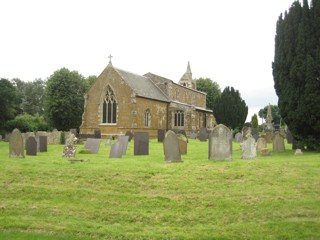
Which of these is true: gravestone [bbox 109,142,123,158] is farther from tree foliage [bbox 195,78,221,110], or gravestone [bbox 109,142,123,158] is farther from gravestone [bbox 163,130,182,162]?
tree foliage [bbox 195,78,221,110]

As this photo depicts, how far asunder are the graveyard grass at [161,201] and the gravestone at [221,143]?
155 centimetres

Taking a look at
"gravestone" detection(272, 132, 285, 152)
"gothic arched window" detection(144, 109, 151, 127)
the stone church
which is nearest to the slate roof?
the stone church

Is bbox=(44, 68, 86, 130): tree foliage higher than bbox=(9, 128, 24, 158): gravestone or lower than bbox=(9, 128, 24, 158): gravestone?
higher

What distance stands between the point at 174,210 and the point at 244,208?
167cm

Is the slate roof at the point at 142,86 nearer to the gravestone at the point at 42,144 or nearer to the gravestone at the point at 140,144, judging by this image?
the gravestone at the point at 42,144

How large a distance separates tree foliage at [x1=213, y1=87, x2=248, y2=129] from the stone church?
7.17 metres

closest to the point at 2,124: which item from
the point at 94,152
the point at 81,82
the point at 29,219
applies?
the point at 81,82

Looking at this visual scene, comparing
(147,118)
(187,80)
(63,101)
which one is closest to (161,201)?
(147,118)

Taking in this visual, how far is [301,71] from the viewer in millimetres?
18156

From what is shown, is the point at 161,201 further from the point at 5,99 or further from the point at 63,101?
the point at 63,101

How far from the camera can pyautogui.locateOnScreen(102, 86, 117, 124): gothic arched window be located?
3897cm

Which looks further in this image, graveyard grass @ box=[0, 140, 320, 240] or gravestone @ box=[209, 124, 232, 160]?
gravestone @ box=[209, 124, 232, 160]

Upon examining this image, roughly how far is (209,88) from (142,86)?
1451 inches

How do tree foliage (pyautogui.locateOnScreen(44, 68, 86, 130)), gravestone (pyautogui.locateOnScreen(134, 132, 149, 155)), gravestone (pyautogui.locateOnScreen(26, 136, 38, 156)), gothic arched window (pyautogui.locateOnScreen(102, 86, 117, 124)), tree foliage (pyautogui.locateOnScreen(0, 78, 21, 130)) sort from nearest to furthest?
gravestone (pyautogui.locateOnScreen(26, 136, 38, 156))
gravestone (pyautogui.locateOnScreen(134, 132, 149, 155))
tree foliage (pyautogui.locateOnScreen(0, 78, 21, 130))
gothic arched window (pyautogui.locateOnScreen(102, 86, 117, 124))
tree foliage (pyautogui.locateOnScreen(44, 68, 86, 130))
